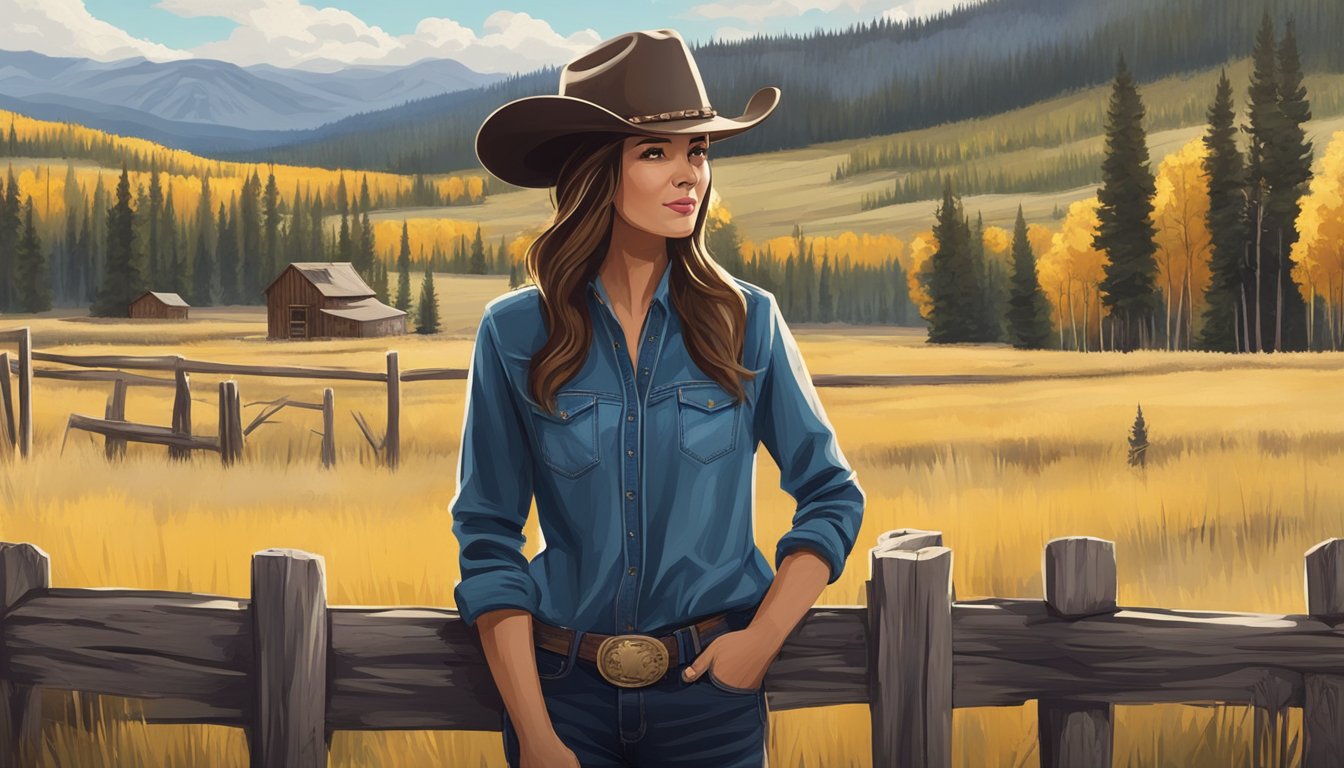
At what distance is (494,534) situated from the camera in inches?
112

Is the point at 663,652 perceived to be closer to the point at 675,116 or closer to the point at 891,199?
the point at 675,116

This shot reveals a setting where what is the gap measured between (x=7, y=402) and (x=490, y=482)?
14.7 metres

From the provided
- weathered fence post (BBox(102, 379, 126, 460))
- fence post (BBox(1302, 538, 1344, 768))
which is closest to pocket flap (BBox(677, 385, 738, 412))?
fence post (BBox(1302, 538, 1344, 768))

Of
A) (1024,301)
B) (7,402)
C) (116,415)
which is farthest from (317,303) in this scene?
(7,402)

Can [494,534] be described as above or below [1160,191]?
below

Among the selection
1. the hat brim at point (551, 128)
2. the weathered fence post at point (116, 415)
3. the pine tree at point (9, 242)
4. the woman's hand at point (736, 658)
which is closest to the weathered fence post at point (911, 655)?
the woman's hand at point (736, 658)

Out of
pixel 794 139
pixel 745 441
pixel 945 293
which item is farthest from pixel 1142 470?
pixel 794 139

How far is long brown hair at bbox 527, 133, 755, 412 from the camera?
2.79 metres

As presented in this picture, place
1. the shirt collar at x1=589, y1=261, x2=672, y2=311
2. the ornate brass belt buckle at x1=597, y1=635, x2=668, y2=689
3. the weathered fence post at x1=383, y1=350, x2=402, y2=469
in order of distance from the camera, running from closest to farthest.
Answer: the ornate brass belt buckle at x1=597, y1=635, x2=668, y2=689 < the shirt collar at x1=589, y1=261, x2=672, y2=311 < the weathered fence post at x1=383, y1=350, x2=402, y2=469

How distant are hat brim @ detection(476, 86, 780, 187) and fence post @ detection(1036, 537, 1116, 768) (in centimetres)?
126

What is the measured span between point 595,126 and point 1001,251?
6698cm

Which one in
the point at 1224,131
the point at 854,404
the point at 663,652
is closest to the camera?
the point at 663,652

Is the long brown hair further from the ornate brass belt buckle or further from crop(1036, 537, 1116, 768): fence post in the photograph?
crop(1036, 537, 1116, 768): fence post

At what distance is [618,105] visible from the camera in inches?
110
